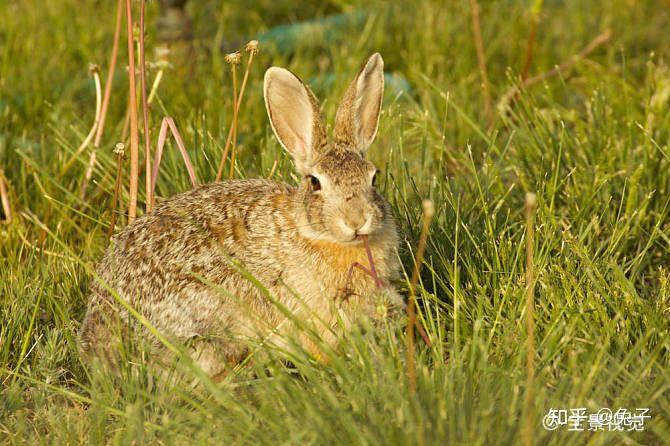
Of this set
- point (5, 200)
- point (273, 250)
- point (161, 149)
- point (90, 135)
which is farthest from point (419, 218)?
point (5, 200)

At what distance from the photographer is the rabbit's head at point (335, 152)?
11.4 ft

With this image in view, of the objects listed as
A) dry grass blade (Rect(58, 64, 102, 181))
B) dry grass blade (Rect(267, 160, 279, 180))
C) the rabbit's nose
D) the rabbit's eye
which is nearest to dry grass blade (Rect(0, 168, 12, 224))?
dry grass blade (Rect(58, 64, 102, 181))

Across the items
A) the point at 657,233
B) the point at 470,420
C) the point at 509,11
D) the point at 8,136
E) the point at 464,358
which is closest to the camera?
the point at 470,420

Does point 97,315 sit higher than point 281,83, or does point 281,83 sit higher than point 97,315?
point 281,83

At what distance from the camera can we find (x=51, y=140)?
519 cm

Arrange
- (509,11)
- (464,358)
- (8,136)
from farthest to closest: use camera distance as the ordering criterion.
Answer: (509,11) < (8,136) < (464,358)

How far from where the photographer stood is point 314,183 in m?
3.71

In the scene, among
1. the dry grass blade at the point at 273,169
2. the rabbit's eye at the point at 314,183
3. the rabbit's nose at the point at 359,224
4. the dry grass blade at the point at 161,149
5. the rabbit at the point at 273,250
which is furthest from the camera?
the dry grass blade at the point at 273,169

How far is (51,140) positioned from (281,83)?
1.85 meters

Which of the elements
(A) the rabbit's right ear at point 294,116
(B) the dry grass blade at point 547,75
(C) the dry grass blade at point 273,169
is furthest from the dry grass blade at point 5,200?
(B) the dry grass blade at point 547,75

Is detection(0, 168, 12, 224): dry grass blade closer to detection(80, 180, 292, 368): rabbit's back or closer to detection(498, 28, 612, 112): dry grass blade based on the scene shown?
detection(80, 180, 292, 368): rabbit's back

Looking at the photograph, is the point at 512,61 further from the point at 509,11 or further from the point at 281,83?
the point at 281,83

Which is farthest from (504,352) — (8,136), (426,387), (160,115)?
(8,136)

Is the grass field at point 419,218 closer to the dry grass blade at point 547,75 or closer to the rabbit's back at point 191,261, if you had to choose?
the dry grass blade at point 547,75
